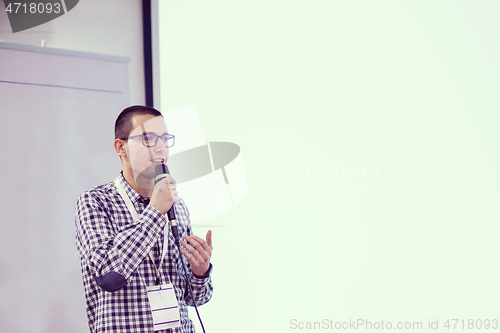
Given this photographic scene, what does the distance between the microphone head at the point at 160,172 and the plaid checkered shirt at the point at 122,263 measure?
0.10 meters

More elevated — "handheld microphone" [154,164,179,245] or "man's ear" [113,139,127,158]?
"man's ear" [113,139,127,158]

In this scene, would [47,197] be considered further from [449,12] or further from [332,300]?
[449,12]

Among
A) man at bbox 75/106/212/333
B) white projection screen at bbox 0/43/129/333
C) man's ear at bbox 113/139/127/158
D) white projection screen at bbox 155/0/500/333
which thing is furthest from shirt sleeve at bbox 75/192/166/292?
white projection screen at bbox 155/0/500/333

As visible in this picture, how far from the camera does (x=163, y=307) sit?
136cm

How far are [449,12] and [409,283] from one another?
142 cm

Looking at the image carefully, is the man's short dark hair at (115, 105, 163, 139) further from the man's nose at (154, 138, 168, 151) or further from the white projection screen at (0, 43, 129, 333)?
the white projection screen at (0, 43, 129, 333)

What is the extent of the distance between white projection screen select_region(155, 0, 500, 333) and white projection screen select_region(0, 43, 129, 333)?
0.79 meters

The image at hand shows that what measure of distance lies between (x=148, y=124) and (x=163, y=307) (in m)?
0.58

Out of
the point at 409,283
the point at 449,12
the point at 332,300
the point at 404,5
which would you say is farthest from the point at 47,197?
A: the point at 449,12

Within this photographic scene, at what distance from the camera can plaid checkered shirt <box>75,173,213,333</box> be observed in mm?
1246

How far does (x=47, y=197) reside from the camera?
7.52 feet

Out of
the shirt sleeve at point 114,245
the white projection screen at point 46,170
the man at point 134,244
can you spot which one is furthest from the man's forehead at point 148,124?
the white projection screen at point 46,170

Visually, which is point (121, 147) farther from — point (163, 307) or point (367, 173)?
point (367, 173)

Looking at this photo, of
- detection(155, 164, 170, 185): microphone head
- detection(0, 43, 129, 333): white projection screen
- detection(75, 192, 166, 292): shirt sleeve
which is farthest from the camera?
detection(0, 43, 129, 333): white projection screen
